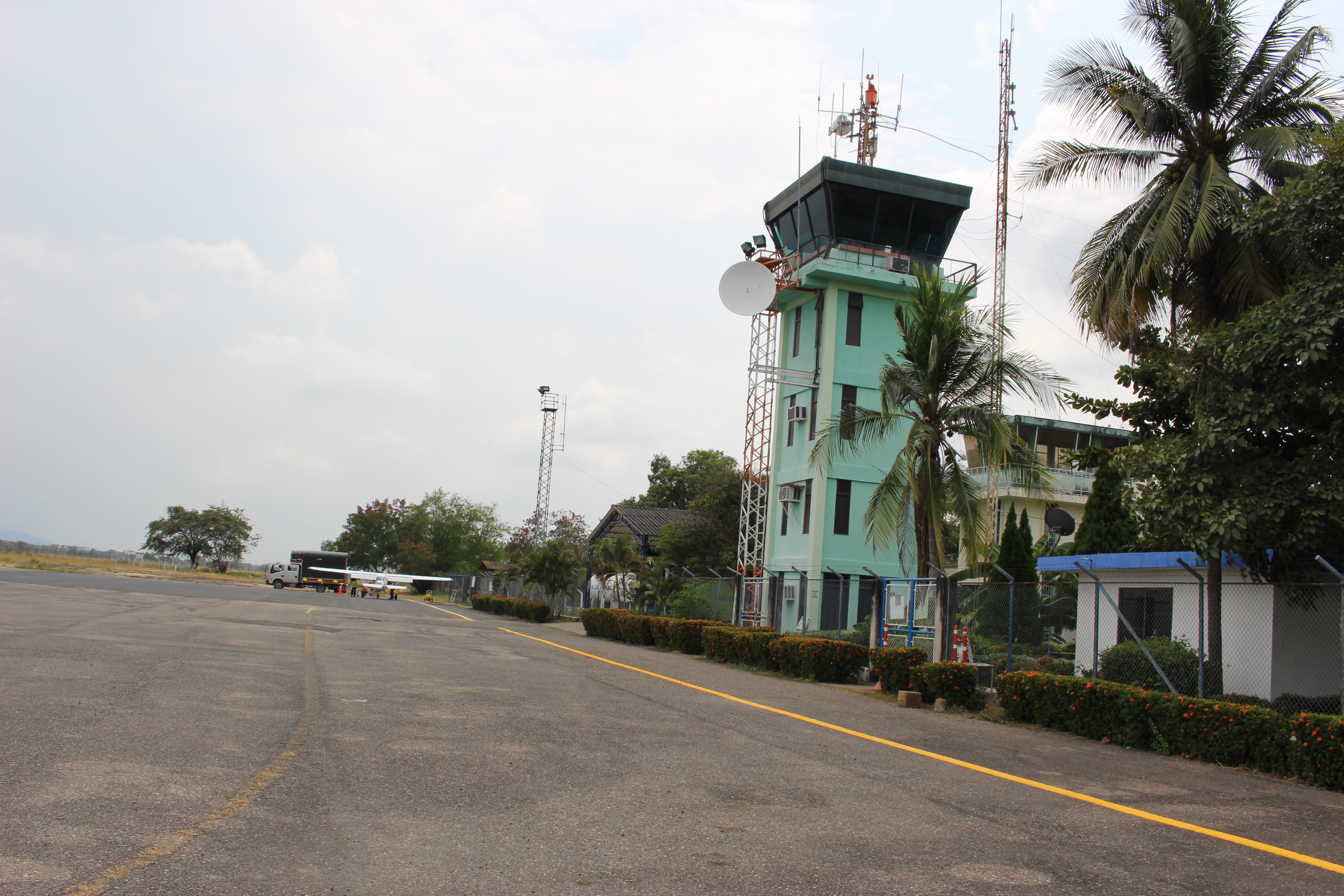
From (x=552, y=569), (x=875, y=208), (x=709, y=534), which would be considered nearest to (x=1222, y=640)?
(x=875, y=208)

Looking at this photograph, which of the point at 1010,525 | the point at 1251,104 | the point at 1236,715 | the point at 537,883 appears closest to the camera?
the point at 537,883

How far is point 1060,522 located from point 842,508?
7630 mm

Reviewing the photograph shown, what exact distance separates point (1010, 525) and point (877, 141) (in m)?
17.1

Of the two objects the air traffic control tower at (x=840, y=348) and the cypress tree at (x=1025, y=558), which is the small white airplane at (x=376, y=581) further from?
the cypress tree at (x=1025, y=558)

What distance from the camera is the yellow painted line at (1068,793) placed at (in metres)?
6.25

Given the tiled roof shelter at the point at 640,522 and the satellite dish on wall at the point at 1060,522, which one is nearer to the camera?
the satellite dish on wall at the point at 1060,522

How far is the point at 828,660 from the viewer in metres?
19.2

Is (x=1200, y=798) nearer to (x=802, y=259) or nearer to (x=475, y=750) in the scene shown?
(x=475, y=750)

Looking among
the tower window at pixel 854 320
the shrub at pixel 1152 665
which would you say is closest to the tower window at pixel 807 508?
the tower window at pixel 854 320

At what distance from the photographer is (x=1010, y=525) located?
33000mm

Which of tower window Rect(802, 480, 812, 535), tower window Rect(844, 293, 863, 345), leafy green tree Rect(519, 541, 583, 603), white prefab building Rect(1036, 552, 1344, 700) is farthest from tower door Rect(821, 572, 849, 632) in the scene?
white prefab building Rect(1036, 552, 1344, 700)

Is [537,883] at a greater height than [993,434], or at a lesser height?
lesser

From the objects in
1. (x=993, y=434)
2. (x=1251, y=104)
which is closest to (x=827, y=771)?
(x=993, y=434)

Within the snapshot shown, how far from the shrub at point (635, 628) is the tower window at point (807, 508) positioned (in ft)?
24.6
